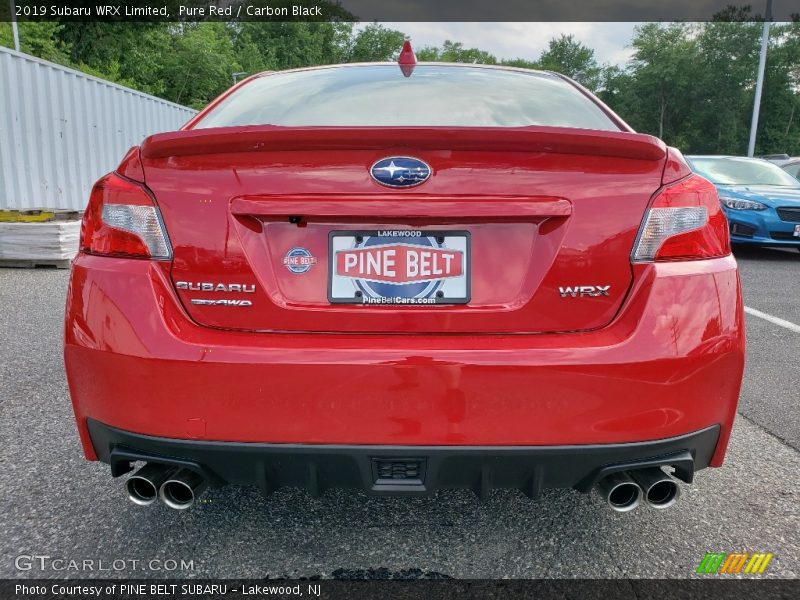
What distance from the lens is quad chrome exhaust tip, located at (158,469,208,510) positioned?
172 cm

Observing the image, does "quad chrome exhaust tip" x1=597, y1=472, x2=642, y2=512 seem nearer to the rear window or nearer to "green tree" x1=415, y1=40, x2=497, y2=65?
the rear window

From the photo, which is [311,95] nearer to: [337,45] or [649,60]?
[649,60]

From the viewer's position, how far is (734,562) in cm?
194

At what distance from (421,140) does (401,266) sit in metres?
0.33

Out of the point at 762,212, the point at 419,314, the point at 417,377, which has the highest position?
the point at 419,314

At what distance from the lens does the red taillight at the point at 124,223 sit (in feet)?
5.41

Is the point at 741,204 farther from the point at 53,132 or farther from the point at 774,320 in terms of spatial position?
the point at 53,132

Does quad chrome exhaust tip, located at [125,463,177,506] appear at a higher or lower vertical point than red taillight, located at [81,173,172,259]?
lower

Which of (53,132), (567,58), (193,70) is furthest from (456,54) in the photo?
(53,132)

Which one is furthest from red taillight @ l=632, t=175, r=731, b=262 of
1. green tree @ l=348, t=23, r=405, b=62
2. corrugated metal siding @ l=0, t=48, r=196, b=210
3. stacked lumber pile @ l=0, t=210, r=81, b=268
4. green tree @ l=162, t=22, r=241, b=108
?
green tree @ l=348, t=23, r=405, b=62

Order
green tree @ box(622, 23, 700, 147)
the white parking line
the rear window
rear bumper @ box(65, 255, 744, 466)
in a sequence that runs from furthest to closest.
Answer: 1. green tree @ box(622, 23, 700, 147)
2. the white parking line
3. the rear window
4. rear bumper @ box(65, 255, 744, 466)

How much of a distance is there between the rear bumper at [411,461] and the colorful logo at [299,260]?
17.6 inches

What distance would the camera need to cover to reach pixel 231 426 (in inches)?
62.2

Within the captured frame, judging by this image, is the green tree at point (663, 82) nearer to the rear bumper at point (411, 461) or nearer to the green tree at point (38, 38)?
the green tree at point (38, 38)
